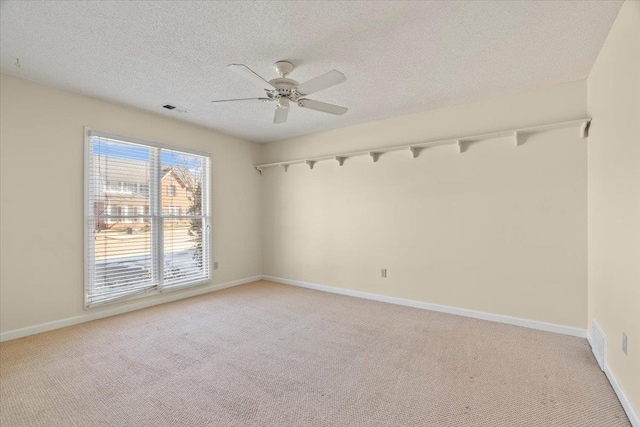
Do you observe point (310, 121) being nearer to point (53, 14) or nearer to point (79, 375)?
point (53, 14)

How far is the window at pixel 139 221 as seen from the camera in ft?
11.5

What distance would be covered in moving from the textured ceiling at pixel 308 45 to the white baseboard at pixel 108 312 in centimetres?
251

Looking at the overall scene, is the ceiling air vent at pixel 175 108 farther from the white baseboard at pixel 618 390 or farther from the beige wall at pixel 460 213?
the white baseboard at pixel 618 390

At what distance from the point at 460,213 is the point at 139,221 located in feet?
Result: 13.4

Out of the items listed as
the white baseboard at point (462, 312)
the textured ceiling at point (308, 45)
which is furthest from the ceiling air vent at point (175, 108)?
the white baseboard at point (462, 312)

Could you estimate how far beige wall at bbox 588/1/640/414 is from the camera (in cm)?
173

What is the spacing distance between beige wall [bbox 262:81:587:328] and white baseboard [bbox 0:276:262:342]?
1.49m

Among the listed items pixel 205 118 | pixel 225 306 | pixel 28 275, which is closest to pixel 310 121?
pixel 205 118

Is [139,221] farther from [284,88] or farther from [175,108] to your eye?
[284,88]

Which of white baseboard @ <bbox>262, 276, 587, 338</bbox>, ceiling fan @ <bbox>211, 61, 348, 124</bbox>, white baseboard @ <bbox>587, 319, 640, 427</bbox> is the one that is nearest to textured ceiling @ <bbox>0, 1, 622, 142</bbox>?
ceiling fan @ <bbox>211, 61, 348, 124</bbox>

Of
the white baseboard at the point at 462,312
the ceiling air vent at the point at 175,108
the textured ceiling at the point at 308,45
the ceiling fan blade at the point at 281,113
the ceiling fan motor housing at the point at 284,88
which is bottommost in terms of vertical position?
the white baseboard at the point at 462,312

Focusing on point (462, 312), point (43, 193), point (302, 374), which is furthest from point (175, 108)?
point (462, 312)

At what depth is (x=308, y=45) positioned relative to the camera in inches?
92.8

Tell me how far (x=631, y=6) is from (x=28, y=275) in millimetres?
5301
